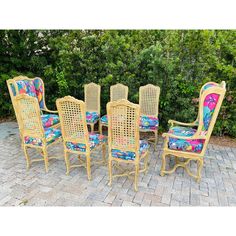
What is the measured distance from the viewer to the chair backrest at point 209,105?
2330 mm

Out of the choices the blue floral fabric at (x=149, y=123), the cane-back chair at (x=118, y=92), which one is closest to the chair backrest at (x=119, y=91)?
the cane-back chair at (x=118, y=92)

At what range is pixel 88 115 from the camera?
13.4ft

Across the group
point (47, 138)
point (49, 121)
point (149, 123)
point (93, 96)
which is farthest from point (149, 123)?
point (49, 121)

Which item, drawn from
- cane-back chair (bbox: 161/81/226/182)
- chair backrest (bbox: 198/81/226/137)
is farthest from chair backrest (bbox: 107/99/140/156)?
chair backrest (bbox: 198/81/226/137)

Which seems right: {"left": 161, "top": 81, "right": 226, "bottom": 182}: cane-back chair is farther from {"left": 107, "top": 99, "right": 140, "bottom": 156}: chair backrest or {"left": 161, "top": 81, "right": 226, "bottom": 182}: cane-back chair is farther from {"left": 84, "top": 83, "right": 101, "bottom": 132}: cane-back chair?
{"left": 84, "top": 83, "right": 101, "bottom": 132}: cane-back chair

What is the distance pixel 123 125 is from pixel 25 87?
7.83ft

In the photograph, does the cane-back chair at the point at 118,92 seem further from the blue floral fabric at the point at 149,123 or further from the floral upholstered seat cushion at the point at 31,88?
the floral upholstered seat cushion at the point at 31,88

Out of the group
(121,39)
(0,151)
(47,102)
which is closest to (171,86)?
(121,39)

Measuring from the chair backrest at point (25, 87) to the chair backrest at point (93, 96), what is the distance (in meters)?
0.94

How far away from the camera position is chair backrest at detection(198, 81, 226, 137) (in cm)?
233

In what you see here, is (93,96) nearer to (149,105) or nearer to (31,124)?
(149,105)

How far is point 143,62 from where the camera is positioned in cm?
421

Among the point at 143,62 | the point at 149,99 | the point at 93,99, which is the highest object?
the point at 143,62

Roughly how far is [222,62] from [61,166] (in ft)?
11.5
